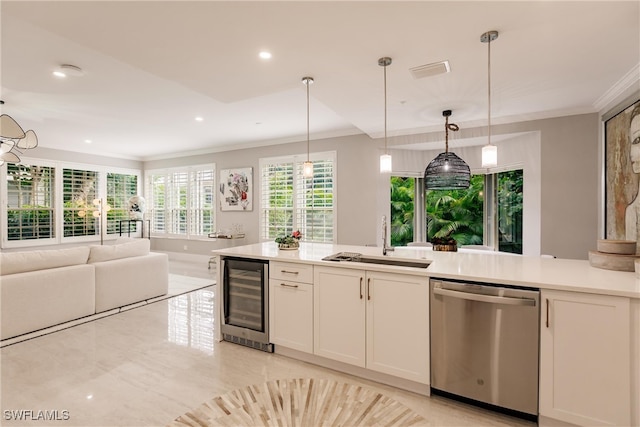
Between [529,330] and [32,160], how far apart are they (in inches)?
353

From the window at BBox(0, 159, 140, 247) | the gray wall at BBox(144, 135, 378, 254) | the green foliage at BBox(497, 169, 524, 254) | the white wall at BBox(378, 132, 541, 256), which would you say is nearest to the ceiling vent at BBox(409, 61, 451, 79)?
the white wall at BBox(378, 132, 541, 256)

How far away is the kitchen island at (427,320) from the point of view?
1.71 metres

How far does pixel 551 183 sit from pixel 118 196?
9478 millimetres

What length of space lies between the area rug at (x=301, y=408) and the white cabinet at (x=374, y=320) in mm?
241

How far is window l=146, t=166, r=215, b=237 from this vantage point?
25.0 feet

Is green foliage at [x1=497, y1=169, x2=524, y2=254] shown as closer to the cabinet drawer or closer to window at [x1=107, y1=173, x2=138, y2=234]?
the cabinet drawer

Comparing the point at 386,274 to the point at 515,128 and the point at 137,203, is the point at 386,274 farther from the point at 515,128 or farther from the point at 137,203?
the point at 137,203

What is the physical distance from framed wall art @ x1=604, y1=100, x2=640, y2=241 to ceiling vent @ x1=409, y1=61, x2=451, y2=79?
73.1 inches

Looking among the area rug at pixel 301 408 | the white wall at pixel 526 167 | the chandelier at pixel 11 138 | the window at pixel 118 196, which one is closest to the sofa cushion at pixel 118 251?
the chandelier at pixel 11 138

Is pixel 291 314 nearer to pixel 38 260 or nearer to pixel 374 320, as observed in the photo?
pixel 374 320

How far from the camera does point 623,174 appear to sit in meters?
3.07

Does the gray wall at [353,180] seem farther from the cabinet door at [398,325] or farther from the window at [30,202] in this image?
the window at [30,202]

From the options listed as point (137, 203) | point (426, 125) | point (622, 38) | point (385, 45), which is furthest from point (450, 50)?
point (137, 203)

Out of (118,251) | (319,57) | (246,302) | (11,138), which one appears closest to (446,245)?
(246,302)
